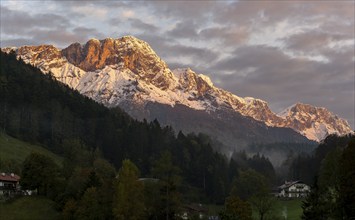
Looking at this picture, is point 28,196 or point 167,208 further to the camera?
point 28,196

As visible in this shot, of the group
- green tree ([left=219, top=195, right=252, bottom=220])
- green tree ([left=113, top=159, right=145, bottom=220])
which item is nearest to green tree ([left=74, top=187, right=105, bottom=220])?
green tree ([left=113, top=159, right=145, bottom=220])

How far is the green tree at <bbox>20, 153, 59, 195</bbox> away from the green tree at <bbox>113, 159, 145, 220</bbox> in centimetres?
2399

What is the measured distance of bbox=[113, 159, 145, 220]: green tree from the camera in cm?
11294

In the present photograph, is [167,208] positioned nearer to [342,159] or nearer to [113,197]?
[113,197]

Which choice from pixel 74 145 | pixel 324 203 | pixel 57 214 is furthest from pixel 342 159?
pixel 74 145

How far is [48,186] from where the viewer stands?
134m

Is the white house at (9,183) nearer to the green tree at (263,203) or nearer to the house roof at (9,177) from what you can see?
the house roof at (9,177)

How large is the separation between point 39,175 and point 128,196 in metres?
31.2

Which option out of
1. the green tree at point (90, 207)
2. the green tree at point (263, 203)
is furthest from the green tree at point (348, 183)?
the green tree at point (90, 207)

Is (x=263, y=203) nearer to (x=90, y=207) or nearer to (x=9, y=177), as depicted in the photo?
(x=90, y=207)

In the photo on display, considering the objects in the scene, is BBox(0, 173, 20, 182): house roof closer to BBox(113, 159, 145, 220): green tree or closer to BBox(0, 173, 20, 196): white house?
BBox(0, 173, 20, 196): white house

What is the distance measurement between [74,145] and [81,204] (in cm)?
6223

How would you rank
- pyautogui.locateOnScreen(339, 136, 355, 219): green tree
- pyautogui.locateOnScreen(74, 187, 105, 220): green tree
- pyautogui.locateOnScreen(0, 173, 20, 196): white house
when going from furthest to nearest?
pyautogui.locateOnScreen(0, 173, 20, 196): white house, pyautogui.locateOnScreen(74, 187, 105, 220): green tree, pyautogui.locateOnScreen(339, 136, 355, 219): green tree

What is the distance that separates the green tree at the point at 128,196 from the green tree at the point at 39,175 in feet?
78.7
